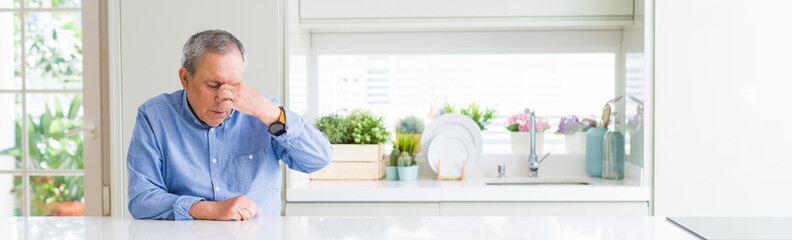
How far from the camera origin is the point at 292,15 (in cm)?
251

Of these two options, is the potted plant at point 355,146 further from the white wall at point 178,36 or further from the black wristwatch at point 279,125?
the black wristwatch at point 279,125

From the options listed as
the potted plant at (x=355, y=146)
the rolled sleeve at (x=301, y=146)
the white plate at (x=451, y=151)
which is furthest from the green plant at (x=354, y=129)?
the rolled sleeve at (x=301, y=146)

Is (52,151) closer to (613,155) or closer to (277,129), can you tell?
(277,129)

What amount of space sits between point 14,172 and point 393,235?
7.51ft

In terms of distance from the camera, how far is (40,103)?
2.77 metres

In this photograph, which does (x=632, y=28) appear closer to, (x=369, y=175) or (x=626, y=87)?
(x=626, y=87)

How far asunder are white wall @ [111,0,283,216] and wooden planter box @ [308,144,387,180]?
1.35ft

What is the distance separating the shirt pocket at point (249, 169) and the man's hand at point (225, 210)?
8.4 inches

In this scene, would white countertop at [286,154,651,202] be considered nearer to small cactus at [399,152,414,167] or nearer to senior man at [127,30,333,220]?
small cactus at [399,152,414,167]

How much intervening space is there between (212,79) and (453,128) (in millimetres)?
1466

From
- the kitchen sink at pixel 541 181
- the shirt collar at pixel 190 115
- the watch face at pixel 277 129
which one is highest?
the shirt collar at pixel 190 115

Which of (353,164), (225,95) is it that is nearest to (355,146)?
(353,164)

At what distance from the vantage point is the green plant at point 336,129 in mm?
2713

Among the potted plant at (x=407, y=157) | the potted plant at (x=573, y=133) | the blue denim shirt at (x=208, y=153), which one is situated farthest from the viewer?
the potted plant at (x=573, y=133)
